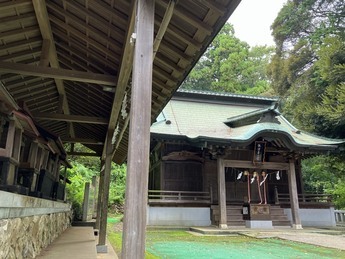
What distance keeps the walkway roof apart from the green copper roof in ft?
21.1

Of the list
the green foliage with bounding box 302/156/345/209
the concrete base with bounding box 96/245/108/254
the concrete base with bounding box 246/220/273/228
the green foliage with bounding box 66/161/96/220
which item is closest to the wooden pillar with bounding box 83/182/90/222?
the green foliage with bounding box 66/161/96/220

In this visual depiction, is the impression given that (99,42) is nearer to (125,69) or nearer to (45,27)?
(125,69)

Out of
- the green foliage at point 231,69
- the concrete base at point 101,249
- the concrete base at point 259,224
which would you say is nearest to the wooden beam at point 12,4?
the concrete base at point 101,249

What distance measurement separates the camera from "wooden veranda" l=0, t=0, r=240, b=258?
90.9 inches

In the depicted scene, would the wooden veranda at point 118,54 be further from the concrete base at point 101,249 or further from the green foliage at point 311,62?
the green foliage at point 311,62

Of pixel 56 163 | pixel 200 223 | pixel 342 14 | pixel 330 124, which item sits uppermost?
pixel 342 14

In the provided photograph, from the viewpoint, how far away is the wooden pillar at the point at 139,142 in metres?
2.12

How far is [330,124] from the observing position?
15250mm

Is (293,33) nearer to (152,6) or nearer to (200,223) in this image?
(200,223)

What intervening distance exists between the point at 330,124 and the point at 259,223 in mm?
7215

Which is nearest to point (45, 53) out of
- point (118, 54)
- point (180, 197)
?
point (118, 54)

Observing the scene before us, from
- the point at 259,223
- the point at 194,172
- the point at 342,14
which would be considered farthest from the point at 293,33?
the point at 259,223

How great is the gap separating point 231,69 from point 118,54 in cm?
2655

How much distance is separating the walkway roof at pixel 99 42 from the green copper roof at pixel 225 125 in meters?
6.44
